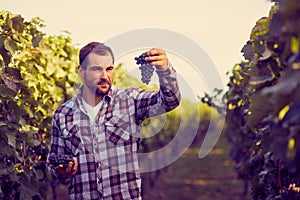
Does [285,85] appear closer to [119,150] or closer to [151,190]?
[119,150]

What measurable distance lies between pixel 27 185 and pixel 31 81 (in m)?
1.08

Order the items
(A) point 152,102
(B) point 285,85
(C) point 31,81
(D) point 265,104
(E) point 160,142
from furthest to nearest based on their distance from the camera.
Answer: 1. (E) point 160,142
2. (C) point 31,81
3. (A) point 152,102
4. (D) point 265,104
5. (B) point 285,85

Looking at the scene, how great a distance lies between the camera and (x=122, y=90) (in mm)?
4113

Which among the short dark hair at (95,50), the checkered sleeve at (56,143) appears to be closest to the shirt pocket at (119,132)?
the checkered sleeve at (56,143)

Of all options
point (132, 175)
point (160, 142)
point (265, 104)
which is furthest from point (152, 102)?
point (160, 142)

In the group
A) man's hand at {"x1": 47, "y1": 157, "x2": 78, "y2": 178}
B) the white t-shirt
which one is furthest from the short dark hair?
man's hand at {"x1": 47, "y1": 157, "x2": 78, "y2": 178}

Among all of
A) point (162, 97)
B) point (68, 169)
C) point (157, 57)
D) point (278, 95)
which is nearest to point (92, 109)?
point (68, 169)

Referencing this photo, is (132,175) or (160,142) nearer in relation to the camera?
(132,175)

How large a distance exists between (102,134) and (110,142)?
8 centimetres

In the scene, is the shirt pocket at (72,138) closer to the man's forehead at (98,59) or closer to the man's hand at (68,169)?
the man's hand at (68,169)

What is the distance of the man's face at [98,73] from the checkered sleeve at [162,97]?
247mm

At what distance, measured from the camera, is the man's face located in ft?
13.0

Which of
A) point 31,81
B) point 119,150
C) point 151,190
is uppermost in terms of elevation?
point 31,81

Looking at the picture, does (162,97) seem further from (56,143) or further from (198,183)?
(198,183)
